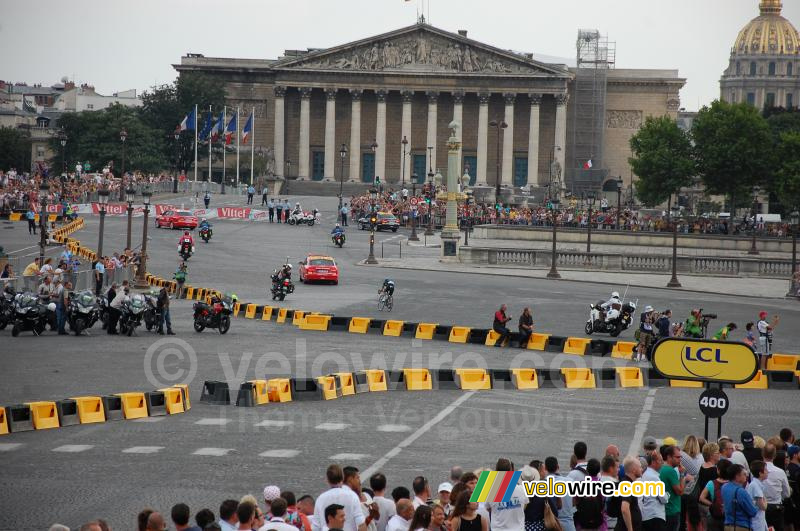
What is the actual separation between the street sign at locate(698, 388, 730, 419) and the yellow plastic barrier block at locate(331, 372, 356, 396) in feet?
41.4

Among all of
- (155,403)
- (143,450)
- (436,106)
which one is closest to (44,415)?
(155,403)

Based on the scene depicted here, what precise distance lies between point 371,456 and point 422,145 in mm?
121285

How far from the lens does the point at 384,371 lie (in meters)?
31.7

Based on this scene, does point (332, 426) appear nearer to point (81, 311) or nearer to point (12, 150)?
point (81, 311)

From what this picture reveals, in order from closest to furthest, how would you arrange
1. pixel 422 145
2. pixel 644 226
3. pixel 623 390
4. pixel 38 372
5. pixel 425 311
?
pixel 38 372 → pixel 623 390 → pixel 425 311 → pixel 644 226 → pixel 422 145

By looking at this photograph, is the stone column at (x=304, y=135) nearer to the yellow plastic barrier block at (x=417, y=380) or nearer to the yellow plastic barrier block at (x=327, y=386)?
the yellow plastic barrier block at (x=417, y=380)

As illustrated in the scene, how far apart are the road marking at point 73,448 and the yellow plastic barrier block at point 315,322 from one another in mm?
19441

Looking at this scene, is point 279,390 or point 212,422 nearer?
point 212,422

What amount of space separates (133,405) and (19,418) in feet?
8.26

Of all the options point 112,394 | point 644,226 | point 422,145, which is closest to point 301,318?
point 112,394

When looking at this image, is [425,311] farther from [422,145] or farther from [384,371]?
[422,145]

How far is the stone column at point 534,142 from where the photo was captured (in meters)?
138

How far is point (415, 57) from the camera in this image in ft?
458

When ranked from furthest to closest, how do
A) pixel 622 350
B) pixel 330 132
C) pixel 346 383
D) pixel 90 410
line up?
pixel 330 132 < pixel 622 350 < pixel 346 383 < pixel 90 410
